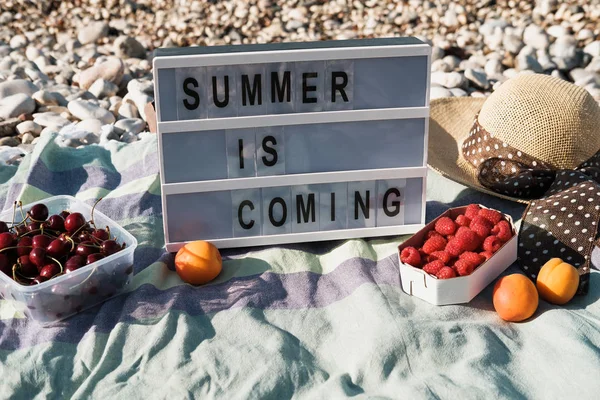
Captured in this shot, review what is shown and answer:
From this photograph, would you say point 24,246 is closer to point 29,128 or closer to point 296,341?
point 296,341

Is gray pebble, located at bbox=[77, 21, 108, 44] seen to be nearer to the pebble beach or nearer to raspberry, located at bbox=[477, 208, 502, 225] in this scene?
the pebble beach

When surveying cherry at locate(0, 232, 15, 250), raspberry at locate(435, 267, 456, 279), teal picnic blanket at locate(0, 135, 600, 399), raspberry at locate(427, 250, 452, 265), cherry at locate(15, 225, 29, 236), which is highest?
cherry at locate(0, 232, 15, 250)

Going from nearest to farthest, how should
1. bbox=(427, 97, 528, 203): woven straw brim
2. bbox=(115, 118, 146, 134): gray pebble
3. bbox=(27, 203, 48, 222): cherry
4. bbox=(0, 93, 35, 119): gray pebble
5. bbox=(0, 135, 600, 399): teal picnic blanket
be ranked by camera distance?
bbox=(0, 135, 600, 399): teal picnic blanket → bbox=(27, 203, 48, 222): cherry → bbox=(427, 97, 528, 203): woven straw brim → bbox=(115, 118, 146, 134): gray pebble → bbox=(0, 93, 35, 119): gray pebble

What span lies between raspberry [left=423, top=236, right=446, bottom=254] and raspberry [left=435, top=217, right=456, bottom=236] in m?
0.05

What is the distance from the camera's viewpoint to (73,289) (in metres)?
2.48

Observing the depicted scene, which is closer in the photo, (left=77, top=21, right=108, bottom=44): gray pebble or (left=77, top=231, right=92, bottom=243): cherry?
(left=77, top=231, right=92, bottom=243): cherry

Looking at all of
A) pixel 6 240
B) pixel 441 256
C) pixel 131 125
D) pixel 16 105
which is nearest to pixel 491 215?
pixel 441 256

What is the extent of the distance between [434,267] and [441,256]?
58 mm

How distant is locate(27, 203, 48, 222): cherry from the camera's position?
9.00 ft

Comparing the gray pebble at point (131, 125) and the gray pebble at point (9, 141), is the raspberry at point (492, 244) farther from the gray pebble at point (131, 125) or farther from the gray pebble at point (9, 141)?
the gray pebble at point (9, 141)

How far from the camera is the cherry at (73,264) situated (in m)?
2.45

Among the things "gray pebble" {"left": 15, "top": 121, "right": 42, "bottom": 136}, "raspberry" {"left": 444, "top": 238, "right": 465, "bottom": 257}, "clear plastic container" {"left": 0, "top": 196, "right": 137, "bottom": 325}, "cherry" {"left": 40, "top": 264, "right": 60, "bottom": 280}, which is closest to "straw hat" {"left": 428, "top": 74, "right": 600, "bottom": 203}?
"raspberry" {"left": 444, "top": 238, "right": 465, "bottom": 257}

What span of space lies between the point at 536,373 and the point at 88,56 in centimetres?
485

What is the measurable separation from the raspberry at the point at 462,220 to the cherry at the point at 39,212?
1502mm
